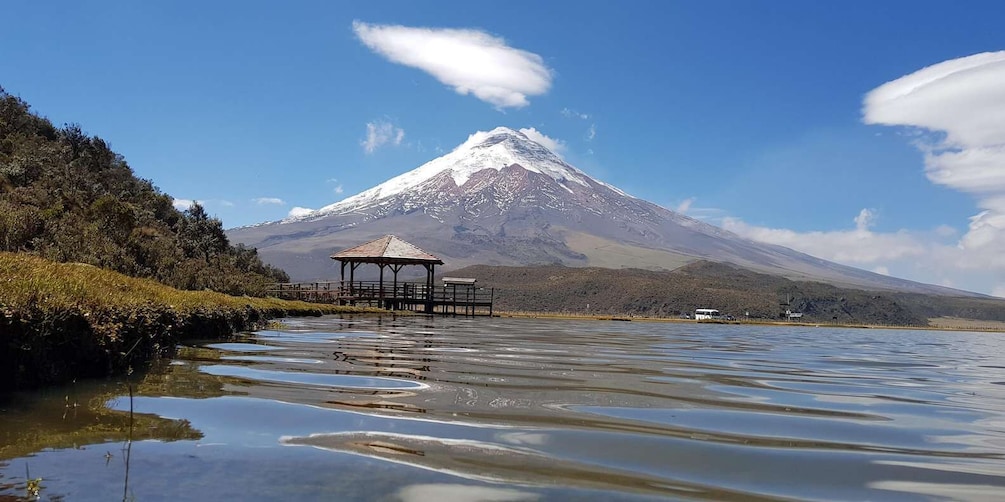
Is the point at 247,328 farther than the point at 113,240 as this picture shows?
No

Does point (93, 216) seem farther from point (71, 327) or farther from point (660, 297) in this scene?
point (660, 297)

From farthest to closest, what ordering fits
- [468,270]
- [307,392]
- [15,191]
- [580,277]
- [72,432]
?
[468,270] → [580,277] → [15,191] → [307,392] → [72,432]

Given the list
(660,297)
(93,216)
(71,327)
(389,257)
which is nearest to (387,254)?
(389,257)

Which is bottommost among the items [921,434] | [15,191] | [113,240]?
[921,434]

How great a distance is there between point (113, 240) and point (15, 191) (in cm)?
322

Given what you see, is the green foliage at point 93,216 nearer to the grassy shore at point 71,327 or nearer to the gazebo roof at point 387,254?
the gazebo roof at point 387,254

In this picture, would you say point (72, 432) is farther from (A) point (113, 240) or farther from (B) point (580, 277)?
(B) point (580, 277)

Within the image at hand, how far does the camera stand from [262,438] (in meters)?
4.26

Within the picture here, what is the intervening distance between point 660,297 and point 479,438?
362 feet

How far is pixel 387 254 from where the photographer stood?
44156mm

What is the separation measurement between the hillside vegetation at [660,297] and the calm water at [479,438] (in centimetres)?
9008

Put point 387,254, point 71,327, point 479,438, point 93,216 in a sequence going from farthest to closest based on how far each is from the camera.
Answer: point 387,254 < point 93,216 < point 71,327 < point 479,438

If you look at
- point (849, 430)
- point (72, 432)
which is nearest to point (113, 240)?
point (72, 432)

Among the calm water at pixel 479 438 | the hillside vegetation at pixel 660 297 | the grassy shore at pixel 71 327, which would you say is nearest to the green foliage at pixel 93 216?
the grassy shore at pixel 71 327
